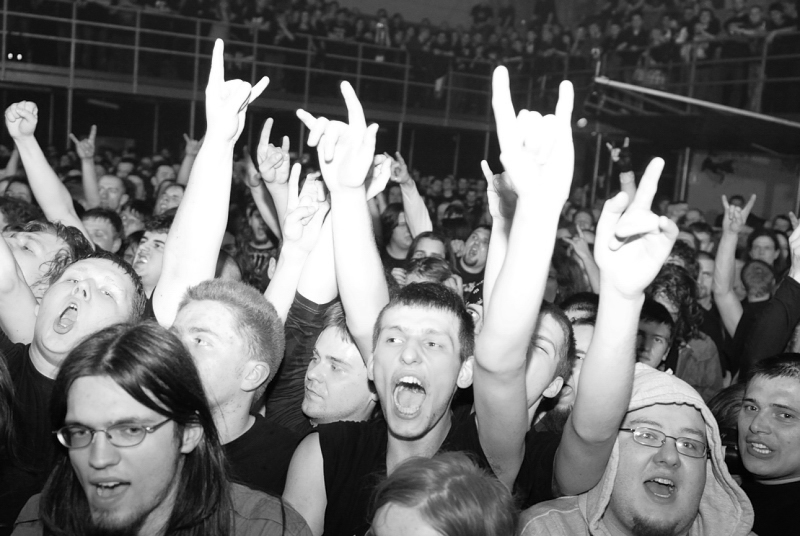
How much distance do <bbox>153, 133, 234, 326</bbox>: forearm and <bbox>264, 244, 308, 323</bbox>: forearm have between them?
278 millimetres

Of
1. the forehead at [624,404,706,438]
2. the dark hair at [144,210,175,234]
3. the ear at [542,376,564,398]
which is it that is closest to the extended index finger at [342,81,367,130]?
the ear at [542,376,564,398]

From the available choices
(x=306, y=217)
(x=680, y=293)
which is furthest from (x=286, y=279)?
(x=680, y=293)

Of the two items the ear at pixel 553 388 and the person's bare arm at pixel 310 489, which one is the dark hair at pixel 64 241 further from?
the ear at pixel 553 388

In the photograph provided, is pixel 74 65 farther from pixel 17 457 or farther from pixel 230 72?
pixel 17 457

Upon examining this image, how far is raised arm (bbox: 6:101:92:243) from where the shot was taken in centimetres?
344

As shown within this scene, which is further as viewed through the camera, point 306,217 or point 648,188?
point 306,217

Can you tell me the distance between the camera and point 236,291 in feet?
7.15

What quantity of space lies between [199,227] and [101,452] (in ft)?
2.98

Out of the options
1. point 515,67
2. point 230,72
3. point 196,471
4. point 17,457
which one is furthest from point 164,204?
point 515,67

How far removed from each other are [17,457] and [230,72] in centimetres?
1034

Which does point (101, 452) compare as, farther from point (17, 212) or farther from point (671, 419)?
point (17, 212)

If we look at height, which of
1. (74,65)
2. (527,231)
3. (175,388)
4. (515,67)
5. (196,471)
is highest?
(515,67)

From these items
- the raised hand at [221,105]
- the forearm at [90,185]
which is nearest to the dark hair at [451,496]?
the raised hand at [221,105]

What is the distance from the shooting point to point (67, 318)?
7.28 ft
